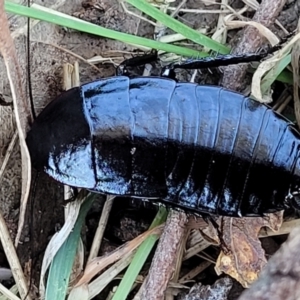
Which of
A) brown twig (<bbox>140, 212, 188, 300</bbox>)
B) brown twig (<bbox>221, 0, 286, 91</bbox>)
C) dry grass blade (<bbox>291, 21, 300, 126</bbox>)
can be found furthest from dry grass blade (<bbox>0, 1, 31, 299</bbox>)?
dry grass blade (<bbox>291, 21, 300, 126</bbox>)

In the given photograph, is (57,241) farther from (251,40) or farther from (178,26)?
(251,40)

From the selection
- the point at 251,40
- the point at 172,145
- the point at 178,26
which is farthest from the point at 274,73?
the point at 172,145

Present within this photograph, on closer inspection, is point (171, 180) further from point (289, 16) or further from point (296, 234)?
point (296, 234)

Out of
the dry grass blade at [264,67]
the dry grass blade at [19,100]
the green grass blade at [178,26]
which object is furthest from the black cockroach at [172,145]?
the green grass blade at [178,26]

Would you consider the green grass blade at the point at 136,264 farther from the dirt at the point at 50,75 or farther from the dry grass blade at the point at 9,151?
the dry grass blade at the point at 9,151

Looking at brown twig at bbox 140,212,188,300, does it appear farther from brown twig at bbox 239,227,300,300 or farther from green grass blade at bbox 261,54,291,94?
brown twig at bbox 239,227,300,300

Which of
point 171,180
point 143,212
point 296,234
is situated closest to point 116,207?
point 143,212

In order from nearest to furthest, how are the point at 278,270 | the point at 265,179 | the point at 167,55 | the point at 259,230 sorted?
the point at 278,270 → the point at 265,179 → the point at 259,230 → the point at 167,55
